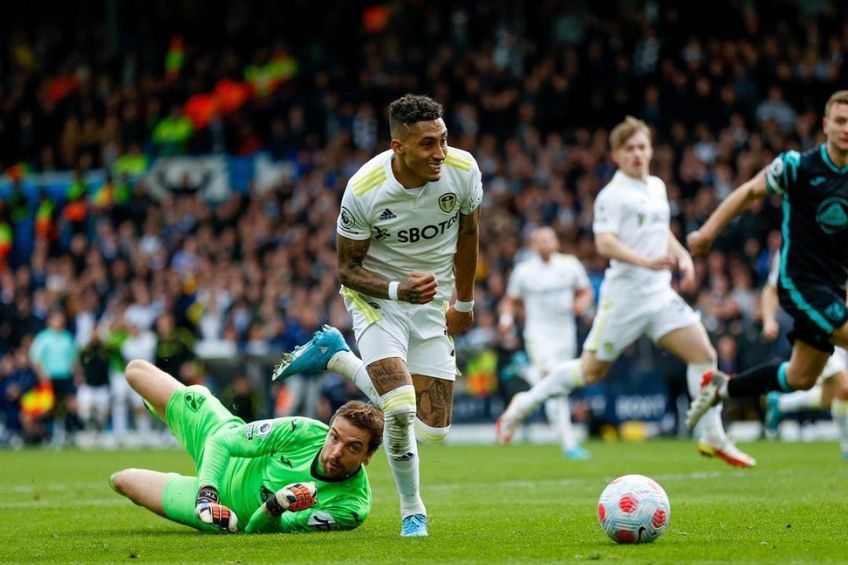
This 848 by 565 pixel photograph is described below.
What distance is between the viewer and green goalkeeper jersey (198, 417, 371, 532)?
8.36 m

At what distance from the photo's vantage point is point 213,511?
7.99m

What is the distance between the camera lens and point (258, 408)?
23328 millimetres

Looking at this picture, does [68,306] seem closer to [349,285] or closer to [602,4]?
[602,4]

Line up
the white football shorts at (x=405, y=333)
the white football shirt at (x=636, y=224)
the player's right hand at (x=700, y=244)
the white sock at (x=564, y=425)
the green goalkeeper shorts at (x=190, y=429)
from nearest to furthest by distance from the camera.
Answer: the white football shorts at (x=405, y=333), the green goalkeeper shorts at (x=190, y=429), the player's right hand at (x=700, y=244), the white football shirt at (x=636, y=224), the white sock at (x=564, y=425)

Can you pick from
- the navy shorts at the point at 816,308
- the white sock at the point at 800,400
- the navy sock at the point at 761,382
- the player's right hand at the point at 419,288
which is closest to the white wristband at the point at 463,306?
the player's right hand at the point at 419,288

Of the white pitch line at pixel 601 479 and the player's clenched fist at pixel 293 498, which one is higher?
the player's clenched fist at pixel 293 498

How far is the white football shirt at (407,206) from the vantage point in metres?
8.19

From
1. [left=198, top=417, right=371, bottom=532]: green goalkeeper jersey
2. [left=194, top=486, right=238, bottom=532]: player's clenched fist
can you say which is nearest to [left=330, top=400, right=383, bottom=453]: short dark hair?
[left=198, top=417, right=371, bottom=532]: green goalkeeper jersey

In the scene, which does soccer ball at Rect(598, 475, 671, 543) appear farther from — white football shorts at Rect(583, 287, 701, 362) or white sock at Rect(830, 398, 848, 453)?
white sock at Rect(830, 398, 848, 453)

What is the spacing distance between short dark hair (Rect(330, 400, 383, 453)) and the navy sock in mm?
3908

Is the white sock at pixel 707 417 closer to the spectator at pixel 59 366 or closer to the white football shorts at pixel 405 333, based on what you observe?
the white football shorts at pixel 405 333

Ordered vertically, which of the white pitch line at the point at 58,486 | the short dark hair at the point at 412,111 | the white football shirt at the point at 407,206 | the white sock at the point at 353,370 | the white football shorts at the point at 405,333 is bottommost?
the white pitch line at the point at 58,486

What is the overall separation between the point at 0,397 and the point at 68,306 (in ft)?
6.55

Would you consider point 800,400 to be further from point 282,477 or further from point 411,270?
point 282,477
